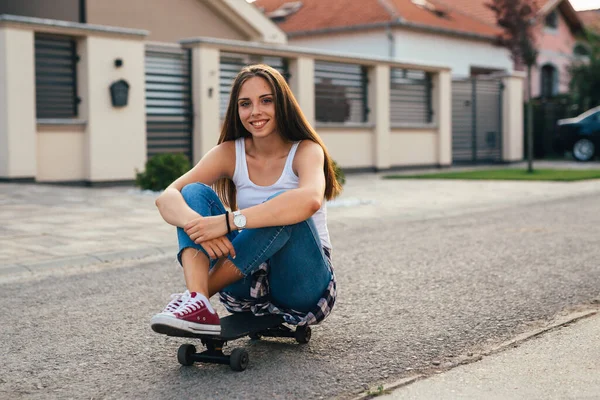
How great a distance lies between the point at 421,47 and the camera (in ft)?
111

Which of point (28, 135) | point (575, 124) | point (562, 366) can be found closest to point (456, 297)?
point (562, 366)

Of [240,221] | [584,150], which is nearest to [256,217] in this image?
[240,221]

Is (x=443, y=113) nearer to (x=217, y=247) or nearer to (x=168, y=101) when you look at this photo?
(x=168, y=101)

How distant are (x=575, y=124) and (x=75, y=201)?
690 inches

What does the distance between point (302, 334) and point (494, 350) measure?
35.8 inches

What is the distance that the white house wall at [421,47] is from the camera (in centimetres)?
3325

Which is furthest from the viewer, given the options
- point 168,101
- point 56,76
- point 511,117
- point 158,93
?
point 511,117

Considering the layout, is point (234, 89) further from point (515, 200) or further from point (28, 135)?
point (28, 135)

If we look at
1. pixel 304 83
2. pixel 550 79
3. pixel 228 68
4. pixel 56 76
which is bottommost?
pixel 56 76

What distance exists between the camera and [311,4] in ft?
123

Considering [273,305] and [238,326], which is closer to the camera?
[238,326]

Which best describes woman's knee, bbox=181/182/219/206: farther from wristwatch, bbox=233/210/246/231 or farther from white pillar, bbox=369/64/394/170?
white pillar, bbox=369/64/394/170

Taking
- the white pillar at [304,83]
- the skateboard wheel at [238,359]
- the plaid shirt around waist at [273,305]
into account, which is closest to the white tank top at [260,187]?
the plaid shirt around waist at [273,305]

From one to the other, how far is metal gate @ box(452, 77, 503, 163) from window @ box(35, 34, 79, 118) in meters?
12.1
